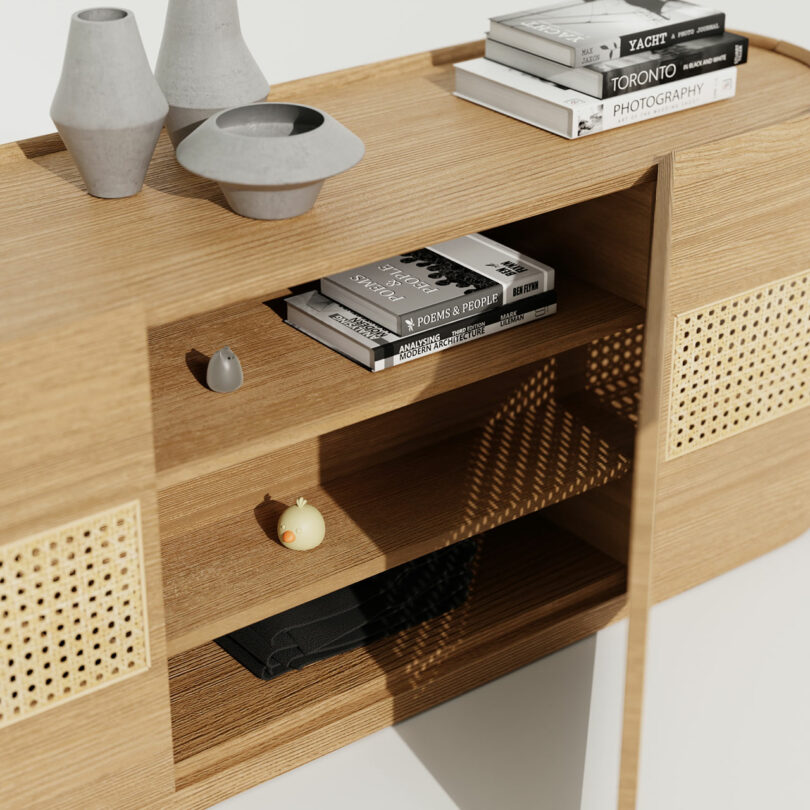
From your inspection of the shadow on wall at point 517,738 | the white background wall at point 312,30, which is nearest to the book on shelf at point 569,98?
the shadow on wall at point 517,738

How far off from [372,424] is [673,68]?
28.4 inches

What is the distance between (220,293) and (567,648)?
0.99 meters

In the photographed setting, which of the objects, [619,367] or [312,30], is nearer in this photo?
[619,367]

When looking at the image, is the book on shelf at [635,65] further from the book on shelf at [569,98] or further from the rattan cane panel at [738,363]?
the rattan cane panel at [738,363]

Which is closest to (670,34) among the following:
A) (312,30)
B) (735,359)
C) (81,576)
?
(735,359)

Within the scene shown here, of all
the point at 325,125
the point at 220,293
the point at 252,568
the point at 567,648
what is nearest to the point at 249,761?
the point at 252,568

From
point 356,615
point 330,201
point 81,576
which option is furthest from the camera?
point 356,615

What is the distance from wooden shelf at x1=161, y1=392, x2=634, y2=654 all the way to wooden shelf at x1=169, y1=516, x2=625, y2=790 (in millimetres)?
202

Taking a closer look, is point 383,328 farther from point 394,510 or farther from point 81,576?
point 81,576

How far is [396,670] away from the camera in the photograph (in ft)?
7.04

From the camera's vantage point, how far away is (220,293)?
1.63m

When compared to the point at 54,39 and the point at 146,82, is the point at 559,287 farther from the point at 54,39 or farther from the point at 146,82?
the point at 54,39

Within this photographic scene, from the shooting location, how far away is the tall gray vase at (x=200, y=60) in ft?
6.15

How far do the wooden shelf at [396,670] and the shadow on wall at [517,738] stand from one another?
0.11 ft
